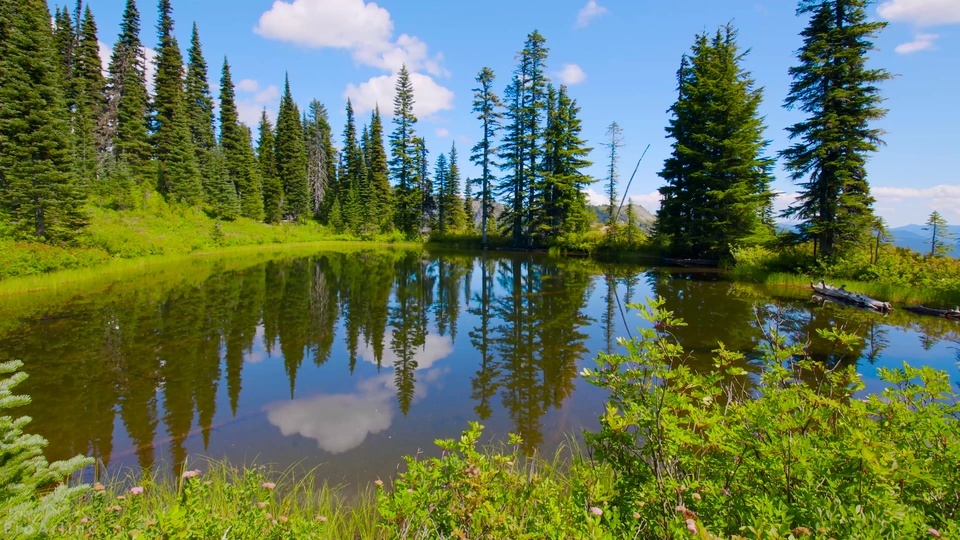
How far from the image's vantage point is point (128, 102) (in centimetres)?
3550

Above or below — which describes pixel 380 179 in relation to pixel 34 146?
above

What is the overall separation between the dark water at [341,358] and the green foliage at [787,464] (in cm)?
128

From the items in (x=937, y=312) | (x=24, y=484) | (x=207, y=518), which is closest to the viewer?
(x=207, y=518)

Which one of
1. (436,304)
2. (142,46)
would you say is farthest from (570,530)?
(142,46)

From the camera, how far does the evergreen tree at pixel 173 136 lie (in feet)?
118

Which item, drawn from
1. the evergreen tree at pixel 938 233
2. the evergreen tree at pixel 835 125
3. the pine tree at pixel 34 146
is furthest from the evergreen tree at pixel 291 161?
the evergreen tree at pixel 938 233

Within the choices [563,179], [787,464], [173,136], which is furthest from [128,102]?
[787,464]

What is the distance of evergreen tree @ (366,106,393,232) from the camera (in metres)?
51.7

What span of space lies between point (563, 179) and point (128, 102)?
36.1 meters

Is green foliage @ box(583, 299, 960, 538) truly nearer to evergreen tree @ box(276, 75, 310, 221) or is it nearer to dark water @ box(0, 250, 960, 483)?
dark water @ box(0, 250, 960, 483)

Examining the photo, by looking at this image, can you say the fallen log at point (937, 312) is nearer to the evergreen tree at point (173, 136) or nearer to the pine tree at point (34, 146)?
the pine tree at point (34, 146)

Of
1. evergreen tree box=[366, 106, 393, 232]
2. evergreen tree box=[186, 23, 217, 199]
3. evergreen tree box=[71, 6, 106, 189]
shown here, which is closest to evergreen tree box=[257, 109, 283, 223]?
evergreen tree box=[186, 23, 217, 199]

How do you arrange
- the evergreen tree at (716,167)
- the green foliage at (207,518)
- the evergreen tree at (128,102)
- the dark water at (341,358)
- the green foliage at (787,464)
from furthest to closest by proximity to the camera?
the evergreen tree at (128,102) < the evergreen tree at (716,167) < the dark water at (341,358) < the green foliage at (207,518) < the green foliage at (787,464)

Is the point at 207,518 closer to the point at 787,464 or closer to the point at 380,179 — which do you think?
the point at 787,464
